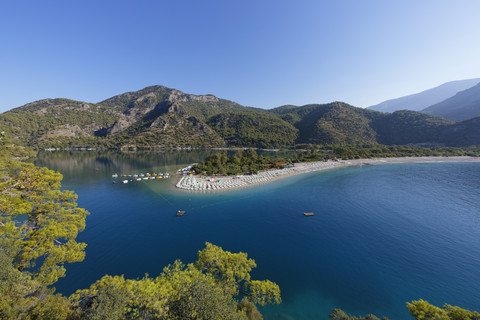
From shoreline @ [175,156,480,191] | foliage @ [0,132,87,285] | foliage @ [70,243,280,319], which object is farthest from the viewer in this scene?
shoreline @ [175,156,480,191]

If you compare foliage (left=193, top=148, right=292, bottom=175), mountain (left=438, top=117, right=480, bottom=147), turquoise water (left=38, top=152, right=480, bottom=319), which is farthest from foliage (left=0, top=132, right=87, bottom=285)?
mountain (left=438, top=117, right=480, bottom=147)

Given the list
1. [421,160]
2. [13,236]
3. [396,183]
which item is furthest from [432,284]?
[421,160]

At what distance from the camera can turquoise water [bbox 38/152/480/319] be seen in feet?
72.9

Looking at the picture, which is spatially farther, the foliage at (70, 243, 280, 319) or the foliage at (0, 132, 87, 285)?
the foliage at (0, 132, 87, 285)

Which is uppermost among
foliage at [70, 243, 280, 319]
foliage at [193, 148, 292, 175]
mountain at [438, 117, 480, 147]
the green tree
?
mountain at [438, 117, 480, 147]

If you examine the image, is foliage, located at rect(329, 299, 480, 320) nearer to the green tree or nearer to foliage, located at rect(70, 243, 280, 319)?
the green tree

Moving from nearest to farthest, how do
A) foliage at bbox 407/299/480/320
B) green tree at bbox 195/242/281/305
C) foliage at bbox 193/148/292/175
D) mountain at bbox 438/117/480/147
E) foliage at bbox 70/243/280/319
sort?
foliage at bbox 70/243/280/319 < foliage at bbox 407/299/480/320 < green tree at bbox 195/242/281/305 < foliage at bbox 193/148/292/175 < mountain at bbox 438/117/480/147

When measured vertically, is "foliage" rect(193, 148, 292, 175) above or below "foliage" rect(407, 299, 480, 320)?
above

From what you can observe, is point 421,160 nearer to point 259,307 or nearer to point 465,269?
point 465,269

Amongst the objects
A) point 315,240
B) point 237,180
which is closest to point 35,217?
point 315,240

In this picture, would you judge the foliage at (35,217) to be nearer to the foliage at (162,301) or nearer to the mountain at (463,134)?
the foliage at (162,301)

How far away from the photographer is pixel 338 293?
870 inches

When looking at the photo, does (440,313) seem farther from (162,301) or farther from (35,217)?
(35,217)

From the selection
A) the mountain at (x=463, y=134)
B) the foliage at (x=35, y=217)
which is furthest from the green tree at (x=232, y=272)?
the mountain at (x=463, y=134)
